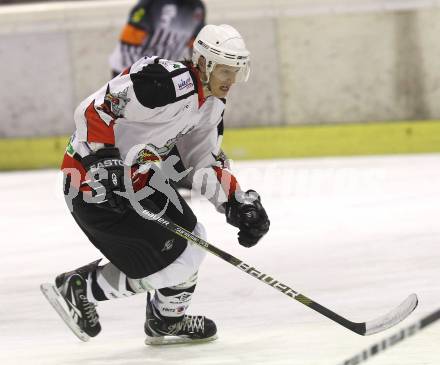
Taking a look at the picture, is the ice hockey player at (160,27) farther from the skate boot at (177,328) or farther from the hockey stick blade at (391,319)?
the hockey stick blade at (391,319)

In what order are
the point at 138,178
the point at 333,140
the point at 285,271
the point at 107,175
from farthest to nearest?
the point at 333,140 < the point at 285,271 < the point at 138,178 < the point at 107,175

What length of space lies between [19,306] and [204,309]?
647 mm

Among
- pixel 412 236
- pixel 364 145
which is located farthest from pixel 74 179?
pixel 364 145

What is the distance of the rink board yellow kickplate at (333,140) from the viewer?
7.14 m

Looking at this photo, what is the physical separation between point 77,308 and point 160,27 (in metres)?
3.55

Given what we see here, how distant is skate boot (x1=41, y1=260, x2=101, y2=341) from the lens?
3213 mm

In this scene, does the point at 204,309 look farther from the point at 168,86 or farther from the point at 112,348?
the point at 168,86

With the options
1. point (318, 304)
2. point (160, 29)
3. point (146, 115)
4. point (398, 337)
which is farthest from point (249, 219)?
point (160, 29)

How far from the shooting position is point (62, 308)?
127 inches

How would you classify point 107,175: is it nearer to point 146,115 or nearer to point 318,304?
point 146,115

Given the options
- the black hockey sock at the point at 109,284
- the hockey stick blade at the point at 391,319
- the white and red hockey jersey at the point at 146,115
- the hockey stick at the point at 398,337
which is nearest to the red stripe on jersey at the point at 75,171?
the white and red hockey jersey at the point at 146,115

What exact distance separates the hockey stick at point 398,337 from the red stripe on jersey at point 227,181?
0.97m

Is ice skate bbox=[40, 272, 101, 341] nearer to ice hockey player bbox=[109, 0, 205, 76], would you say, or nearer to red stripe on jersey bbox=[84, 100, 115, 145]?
red stripe on jersey bbox=[84, 100, 115, 145]

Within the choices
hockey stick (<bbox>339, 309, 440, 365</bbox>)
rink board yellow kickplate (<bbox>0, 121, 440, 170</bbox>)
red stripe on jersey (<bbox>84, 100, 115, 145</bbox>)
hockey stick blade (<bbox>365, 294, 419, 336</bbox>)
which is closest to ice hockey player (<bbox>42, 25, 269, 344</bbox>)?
red stripe on jersey (<bbox>84, 100, 115, 145</bbox>)
